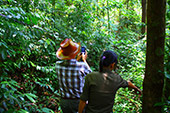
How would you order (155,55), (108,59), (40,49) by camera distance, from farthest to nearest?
1. (40,49)
2. (108,59)
3. (155,55)

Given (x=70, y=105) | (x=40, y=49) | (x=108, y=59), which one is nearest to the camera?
(x=108, y=59)

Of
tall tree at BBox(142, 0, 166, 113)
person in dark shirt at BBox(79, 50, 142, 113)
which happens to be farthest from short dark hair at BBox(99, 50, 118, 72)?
tall tree at BBox(142, 0, 166, 113)

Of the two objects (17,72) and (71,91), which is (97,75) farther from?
(17,72)

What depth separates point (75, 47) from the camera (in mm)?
2633

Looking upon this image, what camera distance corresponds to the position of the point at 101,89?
6.27 ft

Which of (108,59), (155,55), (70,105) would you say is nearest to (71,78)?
(70,105)

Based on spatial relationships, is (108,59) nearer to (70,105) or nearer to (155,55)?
(155,55)

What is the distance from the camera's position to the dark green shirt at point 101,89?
1.92 metres

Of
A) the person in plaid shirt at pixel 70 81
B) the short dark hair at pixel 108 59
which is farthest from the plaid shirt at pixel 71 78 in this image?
the short dark hair at pixel 108 59

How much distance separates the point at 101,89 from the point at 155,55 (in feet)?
2.46

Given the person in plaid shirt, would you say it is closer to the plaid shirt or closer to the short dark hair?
the plaid shirt

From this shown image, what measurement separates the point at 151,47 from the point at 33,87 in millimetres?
3567

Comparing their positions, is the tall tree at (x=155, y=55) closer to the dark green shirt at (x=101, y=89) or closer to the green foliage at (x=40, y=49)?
the dark green shirt at (x=101, y=89)

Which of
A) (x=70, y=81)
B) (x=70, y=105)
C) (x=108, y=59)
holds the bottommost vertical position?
(x=70, y=105)
